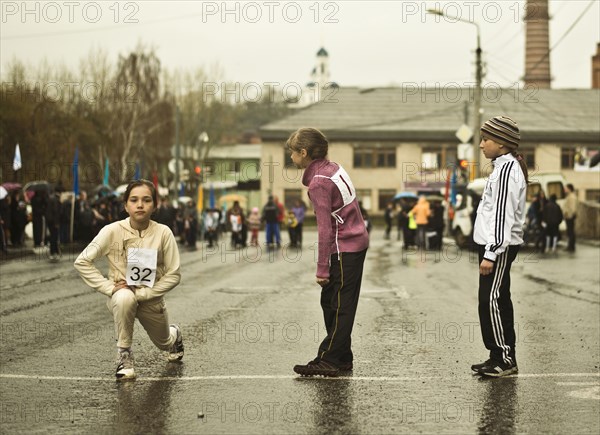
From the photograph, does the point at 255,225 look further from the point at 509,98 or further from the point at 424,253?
the point at 509,98

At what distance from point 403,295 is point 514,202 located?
757 centimetres

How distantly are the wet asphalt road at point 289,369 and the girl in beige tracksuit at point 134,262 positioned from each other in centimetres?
47

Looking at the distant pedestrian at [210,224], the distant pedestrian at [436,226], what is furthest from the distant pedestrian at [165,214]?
the distant pedestrian at [436,226]

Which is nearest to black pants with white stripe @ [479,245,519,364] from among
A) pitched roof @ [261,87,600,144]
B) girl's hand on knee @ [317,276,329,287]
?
girl's hand on knee @ [317,276,329,287]

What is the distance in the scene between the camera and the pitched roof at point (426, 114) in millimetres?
77062

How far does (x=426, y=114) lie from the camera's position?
266 ft

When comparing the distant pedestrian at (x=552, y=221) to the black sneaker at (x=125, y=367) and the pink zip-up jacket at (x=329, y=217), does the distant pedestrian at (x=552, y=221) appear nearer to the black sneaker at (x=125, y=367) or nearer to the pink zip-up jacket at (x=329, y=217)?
the pink zip-up jacket at (x=329, y=217)

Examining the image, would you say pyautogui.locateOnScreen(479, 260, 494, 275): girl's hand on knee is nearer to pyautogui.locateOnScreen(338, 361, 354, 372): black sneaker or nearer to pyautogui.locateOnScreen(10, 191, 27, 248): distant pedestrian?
pyautogui.locateOnScreen(338, 361, 354, 372): black sneaker

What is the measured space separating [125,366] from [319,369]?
132 centimetres

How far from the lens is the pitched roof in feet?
253

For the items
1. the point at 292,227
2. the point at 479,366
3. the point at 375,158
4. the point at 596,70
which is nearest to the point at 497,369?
the point at 479,366

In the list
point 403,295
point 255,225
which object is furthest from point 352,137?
point 403,295

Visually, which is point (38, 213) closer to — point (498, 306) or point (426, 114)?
point (498, 306)

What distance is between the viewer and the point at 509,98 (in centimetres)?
8062
